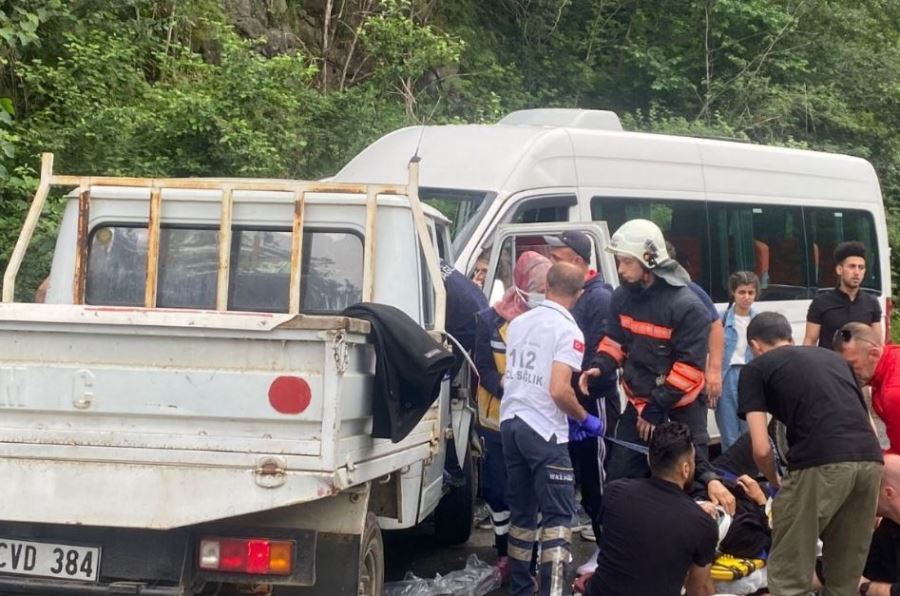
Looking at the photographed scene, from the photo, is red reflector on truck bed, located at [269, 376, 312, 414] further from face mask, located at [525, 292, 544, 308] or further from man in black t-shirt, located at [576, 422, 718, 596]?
face mask, located at [525, 292, 544, 308]

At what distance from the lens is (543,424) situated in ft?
19.6

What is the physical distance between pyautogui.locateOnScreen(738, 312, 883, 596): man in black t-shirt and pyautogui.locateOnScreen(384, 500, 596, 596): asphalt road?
72.6 inches

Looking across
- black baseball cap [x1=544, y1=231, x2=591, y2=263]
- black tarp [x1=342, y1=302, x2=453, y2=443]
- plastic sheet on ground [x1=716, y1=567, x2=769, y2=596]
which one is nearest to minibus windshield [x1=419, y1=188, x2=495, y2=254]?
black baseball cap [x1=544, y1=231, x2=591, y2=263]

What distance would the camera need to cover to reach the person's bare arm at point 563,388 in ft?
19.2

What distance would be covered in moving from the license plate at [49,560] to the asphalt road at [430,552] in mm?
2560

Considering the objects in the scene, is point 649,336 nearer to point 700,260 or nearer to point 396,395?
point 396,395

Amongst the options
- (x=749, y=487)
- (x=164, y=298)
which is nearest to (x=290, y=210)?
(x=164, y=298)

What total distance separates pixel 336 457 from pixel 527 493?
210 centimetres

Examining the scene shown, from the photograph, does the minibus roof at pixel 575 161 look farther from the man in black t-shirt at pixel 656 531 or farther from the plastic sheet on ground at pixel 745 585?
the man in black t-shirt at pixel 656 531

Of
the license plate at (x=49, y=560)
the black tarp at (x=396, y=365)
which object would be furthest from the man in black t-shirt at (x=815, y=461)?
the license plate at (x=49, y=560)

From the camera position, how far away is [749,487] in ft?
20.8

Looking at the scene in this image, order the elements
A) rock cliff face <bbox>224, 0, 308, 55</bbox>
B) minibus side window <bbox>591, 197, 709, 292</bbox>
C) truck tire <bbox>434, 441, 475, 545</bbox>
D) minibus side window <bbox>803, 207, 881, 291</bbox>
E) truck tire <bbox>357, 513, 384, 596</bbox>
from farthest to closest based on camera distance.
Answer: rock cliff face <bbox>224, 0, 308, 55</bbox>
minibus side window <bbox>803, 207, 881, 291</bbox>
minibus side window <bbox>591, 197, 709, 292</bbox>
truck tire <bbox>434, 441, 475, 545</bbox>
truck tire <bbox>357, 513, 384, 596</bbox>

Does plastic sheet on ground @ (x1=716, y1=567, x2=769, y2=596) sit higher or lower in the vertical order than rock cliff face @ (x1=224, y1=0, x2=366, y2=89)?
lower

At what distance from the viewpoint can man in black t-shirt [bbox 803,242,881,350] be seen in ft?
28.3
